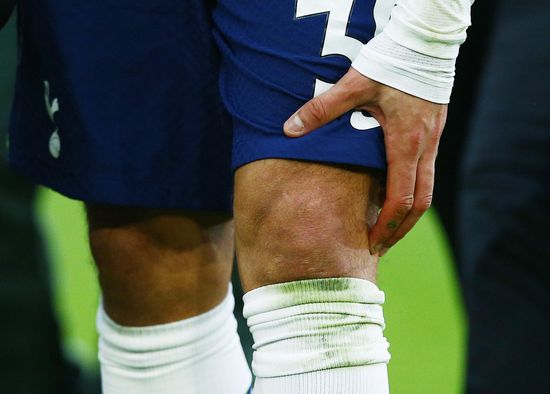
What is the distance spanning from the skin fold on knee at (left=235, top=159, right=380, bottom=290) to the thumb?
33 mm

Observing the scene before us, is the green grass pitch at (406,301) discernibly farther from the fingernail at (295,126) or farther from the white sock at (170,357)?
the fingernail at (295,126)

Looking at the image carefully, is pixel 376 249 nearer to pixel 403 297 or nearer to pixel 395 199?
pixel 395 199

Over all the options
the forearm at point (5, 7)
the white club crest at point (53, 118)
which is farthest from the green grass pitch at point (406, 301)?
the forearm at point (5, 7)

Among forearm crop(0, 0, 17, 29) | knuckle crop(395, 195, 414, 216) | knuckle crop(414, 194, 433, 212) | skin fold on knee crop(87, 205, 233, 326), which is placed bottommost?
skin fold on knee crop(87, 205, 233, 326)

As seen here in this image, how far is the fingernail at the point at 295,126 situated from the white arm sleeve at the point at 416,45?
70 mm

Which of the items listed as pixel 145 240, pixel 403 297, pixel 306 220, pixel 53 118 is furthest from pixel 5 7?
pixel 403 297

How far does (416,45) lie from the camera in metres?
0.93

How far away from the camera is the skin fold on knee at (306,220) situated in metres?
0.93

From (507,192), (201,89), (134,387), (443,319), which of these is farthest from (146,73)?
(443,319)

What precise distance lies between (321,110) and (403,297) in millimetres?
1100

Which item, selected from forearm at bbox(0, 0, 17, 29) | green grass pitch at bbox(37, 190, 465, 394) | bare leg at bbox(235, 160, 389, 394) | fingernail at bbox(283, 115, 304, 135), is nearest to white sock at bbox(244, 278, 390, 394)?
bare leg at bbox(235, 160, 389, 394)

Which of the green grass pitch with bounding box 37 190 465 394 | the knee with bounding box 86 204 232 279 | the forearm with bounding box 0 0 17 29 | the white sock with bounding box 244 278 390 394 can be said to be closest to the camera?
the white sock with bounding box 244 278 390 394

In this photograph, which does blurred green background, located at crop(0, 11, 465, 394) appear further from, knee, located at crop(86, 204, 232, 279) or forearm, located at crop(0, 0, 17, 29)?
forearm, located at crop(0, 0, 17, 29)

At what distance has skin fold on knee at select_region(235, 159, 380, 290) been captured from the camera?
93 cm
